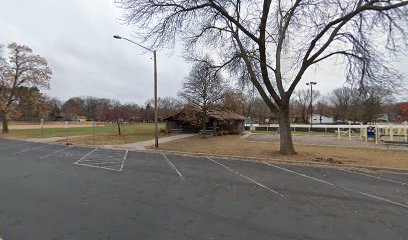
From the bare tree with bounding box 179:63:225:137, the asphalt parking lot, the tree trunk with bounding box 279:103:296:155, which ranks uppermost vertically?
the bare tree with bounding box 179:63:225:137

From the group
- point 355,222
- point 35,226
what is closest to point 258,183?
point 355,222

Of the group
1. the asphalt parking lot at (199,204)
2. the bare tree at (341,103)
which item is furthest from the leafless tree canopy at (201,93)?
the bare tree at (341,103)

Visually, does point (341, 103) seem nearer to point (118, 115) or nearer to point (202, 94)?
point (202, 94)

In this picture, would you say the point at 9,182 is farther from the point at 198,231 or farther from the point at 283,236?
the point at 283,236

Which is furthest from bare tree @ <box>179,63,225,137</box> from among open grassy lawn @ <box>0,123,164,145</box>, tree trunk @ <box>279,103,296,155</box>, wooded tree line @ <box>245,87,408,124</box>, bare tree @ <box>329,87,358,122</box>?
bare tree @ <box>329,87,358,122</box>

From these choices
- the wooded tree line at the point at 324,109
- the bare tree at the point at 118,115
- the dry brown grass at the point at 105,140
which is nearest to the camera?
the dry brown grass at the point at 105,140

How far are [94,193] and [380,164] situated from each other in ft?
41.3

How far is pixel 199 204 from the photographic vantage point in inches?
221

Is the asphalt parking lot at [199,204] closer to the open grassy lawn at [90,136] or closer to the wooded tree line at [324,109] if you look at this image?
the open grassy lawn at [90,136]

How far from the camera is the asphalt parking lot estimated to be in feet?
13.8

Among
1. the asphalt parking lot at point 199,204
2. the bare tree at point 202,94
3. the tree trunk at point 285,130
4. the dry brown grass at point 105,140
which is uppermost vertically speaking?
the bare tree at point 202,94

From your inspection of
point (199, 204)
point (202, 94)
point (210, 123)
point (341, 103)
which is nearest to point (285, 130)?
point (199, 204)

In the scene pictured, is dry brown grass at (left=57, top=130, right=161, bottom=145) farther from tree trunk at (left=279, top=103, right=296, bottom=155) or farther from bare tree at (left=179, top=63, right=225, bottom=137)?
tree trunk at (left=279, top=103, right=296, bottom=155)

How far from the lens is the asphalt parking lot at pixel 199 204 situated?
4191 millimetres
